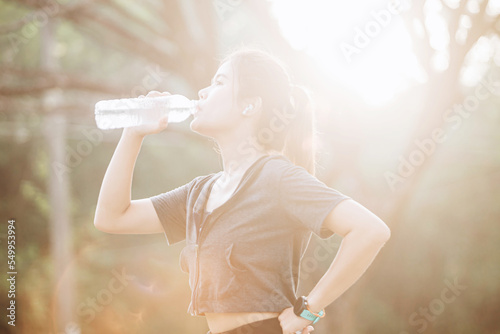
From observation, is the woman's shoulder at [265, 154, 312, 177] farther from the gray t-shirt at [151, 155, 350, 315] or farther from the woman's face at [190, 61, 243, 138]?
the woman's face at [190, 61, 243, 138]

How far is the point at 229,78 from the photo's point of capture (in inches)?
81.8

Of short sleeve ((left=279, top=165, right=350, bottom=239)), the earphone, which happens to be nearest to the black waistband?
short sleeve ((left=279, top=165, right=350, bottom=239))

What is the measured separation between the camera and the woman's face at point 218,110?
1.99 metres

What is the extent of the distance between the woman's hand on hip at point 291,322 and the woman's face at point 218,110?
671 millimetres

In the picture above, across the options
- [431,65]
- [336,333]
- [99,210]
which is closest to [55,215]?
[336,333]

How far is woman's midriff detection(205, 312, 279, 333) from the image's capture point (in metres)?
1.77

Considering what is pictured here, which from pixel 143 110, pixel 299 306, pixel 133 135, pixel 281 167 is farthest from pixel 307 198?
pixel 143 110

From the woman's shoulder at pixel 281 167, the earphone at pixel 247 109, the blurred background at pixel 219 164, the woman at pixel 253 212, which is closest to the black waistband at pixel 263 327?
the woman at pixel 253 212

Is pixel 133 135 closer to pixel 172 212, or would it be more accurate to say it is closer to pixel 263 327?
pixel 172 212

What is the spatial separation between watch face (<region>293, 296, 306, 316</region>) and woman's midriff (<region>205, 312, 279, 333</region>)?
0.21 ft

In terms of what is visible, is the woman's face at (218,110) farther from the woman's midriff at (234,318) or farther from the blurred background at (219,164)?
the blurred background at (219,164)

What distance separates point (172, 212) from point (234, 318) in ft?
1.79

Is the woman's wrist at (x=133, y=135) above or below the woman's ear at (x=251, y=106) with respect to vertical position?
above

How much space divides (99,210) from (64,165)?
841 centimetres
